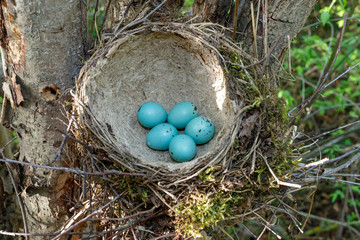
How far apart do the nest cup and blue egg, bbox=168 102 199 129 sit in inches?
4.3

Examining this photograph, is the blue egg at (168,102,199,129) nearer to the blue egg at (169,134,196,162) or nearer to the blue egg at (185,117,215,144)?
the blue egg at (185,117,215,144)

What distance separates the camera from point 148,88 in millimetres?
2807

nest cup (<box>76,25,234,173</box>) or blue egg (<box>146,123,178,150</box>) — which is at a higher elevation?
nest cup (<box>76,25,234,173</box>)

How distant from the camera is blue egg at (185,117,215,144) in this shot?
2467mm

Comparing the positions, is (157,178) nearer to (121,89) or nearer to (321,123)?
(121,89)

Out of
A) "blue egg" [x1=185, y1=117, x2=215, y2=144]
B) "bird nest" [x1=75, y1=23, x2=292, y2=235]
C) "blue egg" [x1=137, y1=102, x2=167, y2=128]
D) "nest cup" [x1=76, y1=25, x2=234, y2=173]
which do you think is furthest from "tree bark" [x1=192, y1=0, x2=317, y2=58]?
"blue egg" [x1=137, y1=102, x2=167, y2=128]

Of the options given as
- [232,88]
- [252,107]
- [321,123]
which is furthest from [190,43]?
[321,123]

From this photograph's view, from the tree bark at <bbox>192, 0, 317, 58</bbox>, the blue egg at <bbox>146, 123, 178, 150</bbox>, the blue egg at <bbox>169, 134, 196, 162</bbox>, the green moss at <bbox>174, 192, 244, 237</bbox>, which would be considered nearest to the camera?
the green moss at <bbox>174, 192, 244, 237</bbox>

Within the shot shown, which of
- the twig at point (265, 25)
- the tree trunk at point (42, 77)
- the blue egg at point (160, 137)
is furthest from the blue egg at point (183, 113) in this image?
the tree trunk at point (42, 77)

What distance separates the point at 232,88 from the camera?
7.13 ft

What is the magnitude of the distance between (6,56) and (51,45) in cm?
27

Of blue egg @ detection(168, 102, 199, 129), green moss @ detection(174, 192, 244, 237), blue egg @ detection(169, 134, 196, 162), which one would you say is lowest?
green moss @ detection(174, 192, 244, 237)

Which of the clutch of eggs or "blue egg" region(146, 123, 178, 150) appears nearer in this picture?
the clutch of eggs

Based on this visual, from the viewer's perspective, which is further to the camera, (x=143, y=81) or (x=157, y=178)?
(x=143, y=81)
